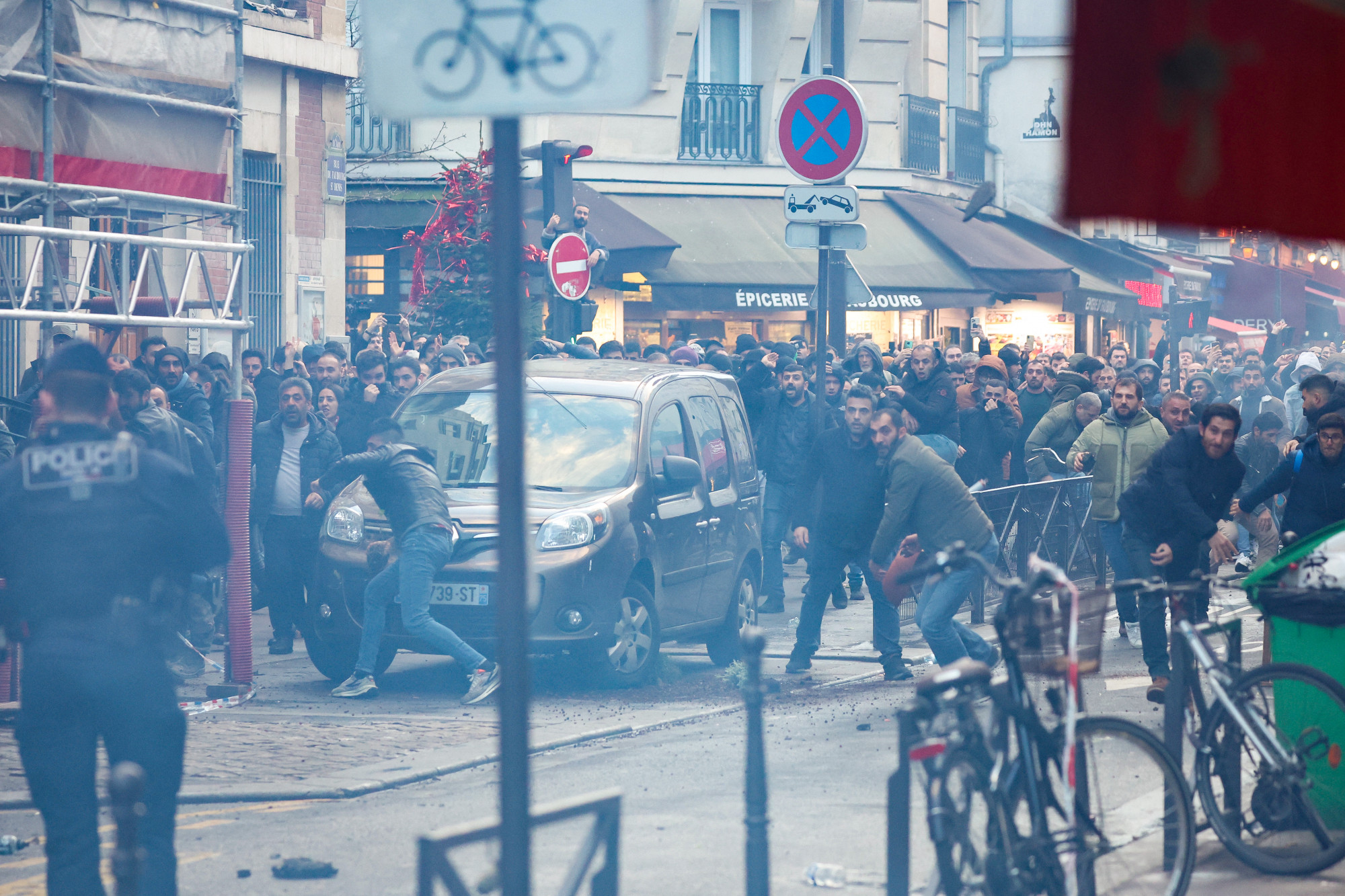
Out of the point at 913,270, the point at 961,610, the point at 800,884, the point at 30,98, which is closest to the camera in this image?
the point at 800,884

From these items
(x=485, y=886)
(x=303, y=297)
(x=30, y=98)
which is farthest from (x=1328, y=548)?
(x=303, y=297)

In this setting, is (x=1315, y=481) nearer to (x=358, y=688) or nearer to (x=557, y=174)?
(x=358, y=688)

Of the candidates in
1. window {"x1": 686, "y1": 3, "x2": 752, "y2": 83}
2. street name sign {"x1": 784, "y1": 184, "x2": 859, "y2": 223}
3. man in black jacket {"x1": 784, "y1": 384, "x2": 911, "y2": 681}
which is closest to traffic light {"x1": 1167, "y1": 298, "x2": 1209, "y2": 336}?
window {"x1": 686, "y1": 3, "x2": 752, "y2": 83}

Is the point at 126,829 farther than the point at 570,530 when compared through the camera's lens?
No

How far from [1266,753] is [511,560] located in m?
3.66

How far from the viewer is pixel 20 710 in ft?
16.5

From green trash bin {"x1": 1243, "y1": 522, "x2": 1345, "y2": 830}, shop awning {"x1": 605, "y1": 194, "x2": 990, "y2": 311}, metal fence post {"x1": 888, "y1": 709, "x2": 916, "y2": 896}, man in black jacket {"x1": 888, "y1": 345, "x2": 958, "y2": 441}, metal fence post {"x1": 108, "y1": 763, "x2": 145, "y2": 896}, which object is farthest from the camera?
shop awning {"x1": 605, "y1": 194, "x2": 990, "y2": 311}

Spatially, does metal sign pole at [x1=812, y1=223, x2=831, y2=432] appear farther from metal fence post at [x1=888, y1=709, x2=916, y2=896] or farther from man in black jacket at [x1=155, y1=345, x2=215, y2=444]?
metal fence post at [x1=888, y1=709, x2=916, y2=896]

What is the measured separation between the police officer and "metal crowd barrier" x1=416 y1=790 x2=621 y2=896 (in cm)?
113

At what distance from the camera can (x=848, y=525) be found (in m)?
11.1

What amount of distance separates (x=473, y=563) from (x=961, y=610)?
475cm

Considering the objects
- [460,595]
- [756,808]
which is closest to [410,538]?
[460,595]

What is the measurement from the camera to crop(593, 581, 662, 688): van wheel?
1024 cm

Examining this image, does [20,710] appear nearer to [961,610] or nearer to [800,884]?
[800,884]
